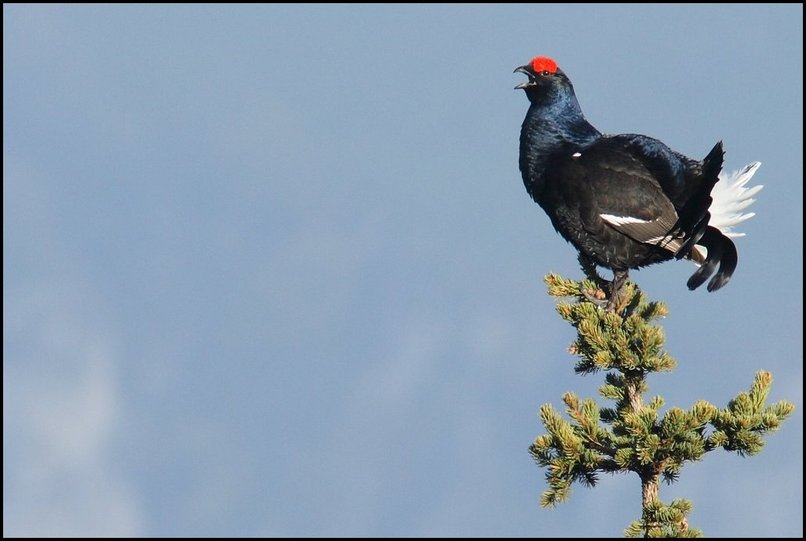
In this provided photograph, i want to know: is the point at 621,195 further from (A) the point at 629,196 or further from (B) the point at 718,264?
(B) the point at 718,264

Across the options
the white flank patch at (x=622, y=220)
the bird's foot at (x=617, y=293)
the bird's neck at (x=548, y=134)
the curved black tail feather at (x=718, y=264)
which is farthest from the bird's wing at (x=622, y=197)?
the curved black tail feather at (x=718, y=264)

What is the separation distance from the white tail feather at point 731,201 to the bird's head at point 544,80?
2257 mm

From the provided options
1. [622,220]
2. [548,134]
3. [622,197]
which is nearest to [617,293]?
[622,220]

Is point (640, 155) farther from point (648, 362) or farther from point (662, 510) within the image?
point (662, 510)

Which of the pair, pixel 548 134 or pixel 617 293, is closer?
pixel 617 293

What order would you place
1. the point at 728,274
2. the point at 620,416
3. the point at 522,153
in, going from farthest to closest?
1. the point at 522,153
2. the point at 728,274
3. the point at 620,416

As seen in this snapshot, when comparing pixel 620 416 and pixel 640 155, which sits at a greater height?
pixel 640 155

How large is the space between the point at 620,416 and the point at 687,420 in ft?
2.83

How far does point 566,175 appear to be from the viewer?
10148 millimetres

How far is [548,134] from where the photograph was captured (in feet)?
35.2

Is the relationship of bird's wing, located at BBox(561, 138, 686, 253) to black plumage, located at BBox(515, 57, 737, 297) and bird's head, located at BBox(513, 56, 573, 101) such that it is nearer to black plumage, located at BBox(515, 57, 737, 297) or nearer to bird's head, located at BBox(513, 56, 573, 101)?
black plumage, located at BBox(515, 57, 737, 297)

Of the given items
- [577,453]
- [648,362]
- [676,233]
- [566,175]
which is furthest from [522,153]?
[577,453]

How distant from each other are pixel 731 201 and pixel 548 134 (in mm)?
2102

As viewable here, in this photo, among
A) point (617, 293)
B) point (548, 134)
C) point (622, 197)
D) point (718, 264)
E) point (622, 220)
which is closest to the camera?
point (617, 293)
